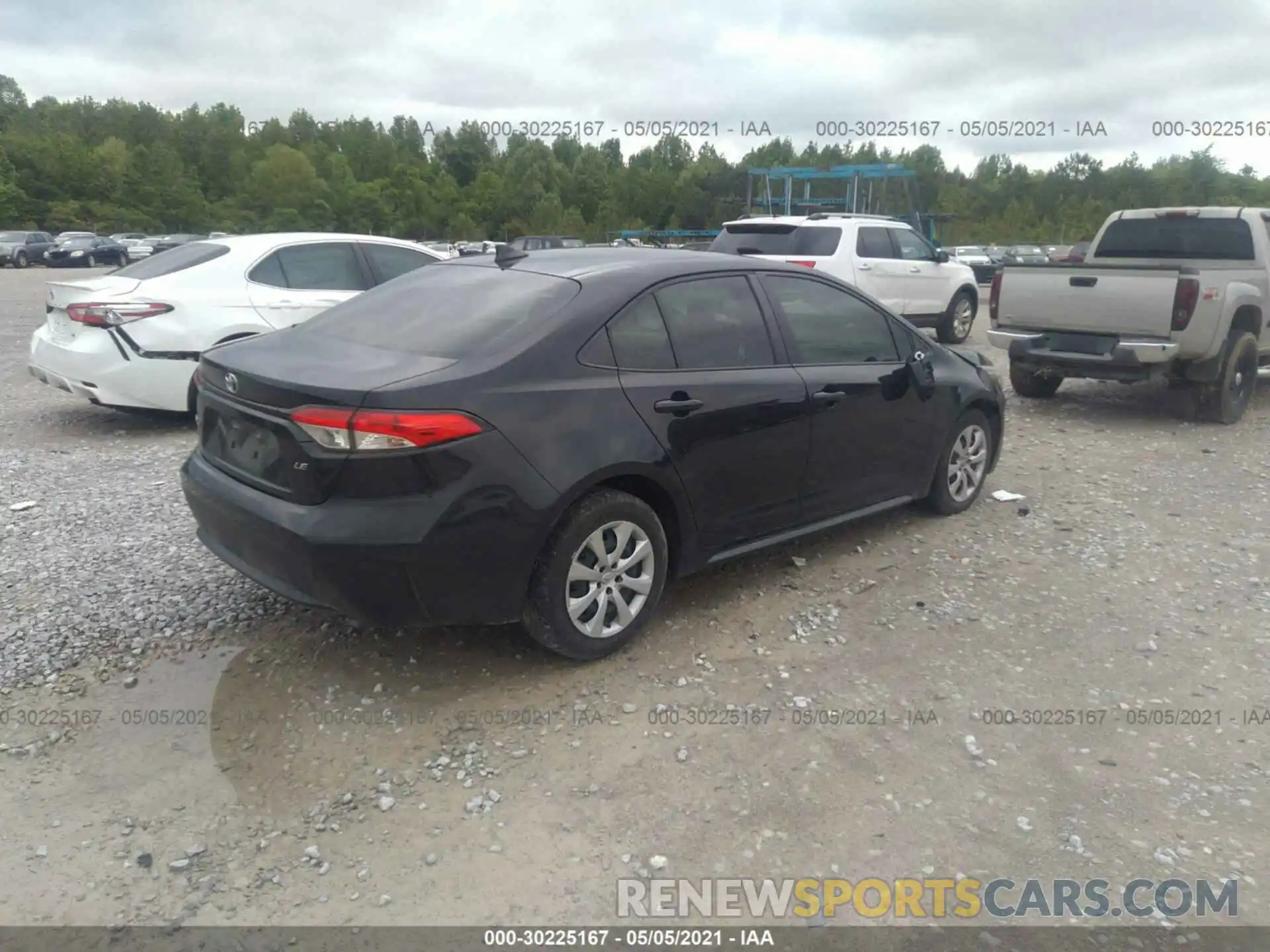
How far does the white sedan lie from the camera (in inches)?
276

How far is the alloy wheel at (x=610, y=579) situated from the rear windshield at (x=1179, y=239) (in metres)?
7.95

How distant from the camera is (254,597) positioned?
14.5 ft

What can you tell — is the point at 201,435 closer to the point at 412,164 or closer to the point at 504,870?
the point at 504,870

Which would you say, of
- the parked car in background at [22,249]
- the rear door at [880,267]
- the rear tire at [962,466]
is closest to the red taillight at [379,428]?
the rear tire at [962,466]

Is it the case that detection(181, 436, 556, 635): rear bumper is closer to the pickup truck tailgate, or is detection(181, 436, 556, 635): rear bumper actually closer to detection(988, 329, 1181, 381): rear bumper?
detection(988, 329, 1181, 381): rear bumper

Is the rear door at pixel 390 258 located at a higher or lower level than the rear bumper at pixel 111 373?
higher

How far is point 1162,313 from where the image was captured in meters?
7.87

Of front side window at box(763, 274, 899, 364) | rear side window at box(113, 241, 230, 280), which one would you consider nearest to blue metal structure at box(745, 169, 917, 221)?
rear side window at box(113, 241, 230, 280)

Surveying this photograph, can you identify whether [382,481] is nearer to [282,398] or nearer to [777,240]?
[282,398]

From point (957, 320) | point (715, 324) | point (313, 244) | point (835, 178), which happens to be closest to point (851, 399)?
point (715, 324)

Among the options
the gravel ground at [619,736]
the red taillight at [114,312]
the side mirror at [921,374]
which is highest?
the red taillight at [114,312]

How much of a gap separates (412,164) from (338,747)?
2945 inches

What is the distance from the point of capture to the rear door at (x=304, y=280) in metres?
7.51

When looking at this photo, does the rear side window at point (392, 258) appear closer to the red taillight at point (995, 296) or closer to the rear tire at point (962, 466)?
the rear tire at point (962, 466)
